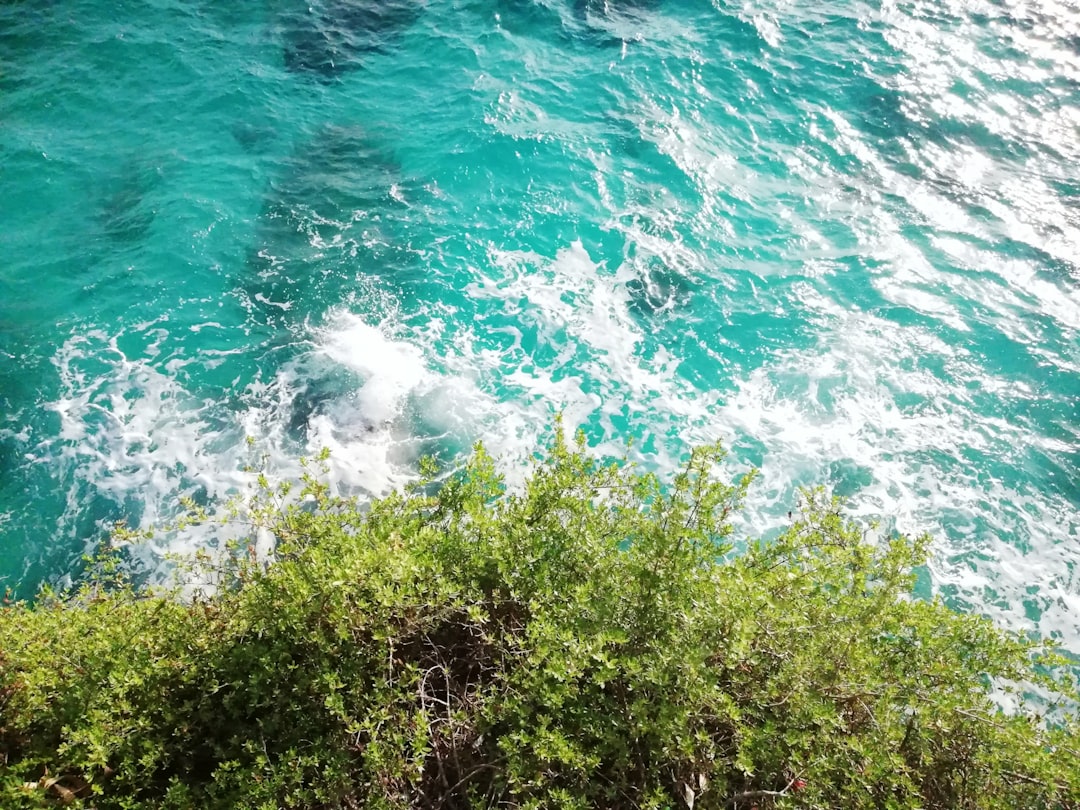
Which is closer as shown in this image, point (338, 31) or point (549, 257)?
point (549, 257)

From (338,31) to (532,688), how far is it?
20315 mm

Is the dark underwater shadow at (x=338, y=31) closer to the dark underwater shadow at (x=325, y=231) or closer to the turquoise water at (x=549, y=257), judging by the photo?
the turquoise water at (x=549, y=257)

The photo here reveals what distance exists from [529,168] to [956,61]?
12.1m

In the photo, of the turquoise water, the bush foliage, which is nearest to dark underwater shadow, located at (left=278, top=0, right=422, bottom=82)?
the turquoise water

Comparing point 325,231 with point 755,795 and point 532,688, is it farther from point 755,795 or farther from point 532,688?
point 755,795

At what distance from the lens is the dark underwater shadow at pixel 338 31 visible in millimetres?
18781

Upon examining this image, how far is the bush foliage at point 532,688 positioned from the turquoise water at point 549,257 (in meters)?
5.37

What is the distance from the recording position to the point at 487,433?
12062mm

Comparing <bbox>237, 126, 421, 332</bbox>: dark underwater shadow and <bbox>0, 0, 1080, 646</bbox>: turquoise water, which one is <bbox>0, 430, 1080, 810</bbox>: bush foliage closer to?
<bbox>0, 0, 1080, 646</bbox>: turquoise water

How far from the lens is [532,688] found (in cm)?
Result: 511

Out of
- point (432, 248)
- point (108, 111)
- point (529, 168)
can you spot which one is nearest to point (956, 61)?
point (529, 168)

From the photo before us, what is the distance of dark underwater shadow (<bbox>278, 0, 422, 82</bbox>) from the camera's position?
61.6ft

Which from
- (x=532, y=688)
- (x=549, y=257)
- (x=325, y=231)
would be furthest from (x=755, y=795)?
(x=325, y=231)

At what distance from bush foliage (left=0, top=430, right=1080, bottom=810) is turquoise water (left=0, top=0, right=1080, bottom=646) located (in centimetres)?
537
